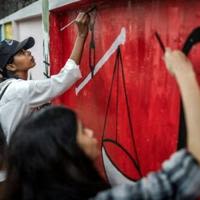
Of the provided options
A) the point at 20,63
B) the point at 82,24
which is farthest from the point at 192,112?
the point at 20,63

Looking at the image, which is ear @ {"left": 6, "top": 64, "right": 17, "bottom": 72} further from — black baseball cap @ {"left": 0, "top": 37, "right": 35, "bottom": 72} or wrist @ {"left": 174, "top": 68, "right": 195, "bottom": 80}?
Result: wrist @ {"left": 174, "top": 68, "right": 195, "bottom": 80}

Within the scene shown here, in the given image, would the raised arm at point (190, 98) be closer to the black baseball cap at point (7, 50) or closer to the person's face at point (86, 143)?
the person's face at point (86, 143)

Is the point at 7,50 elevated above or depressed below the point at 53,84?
above

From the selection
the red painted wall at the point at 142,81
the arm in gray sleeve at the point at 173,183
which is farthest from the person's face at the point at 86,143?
the red painted wall at the point at 142,81

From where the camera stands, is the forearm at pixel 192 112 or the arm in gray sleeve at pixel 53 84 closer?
the forearm at pixel 192 112

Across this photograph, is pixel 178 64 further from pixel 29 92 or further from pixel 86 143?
pixel 29 92

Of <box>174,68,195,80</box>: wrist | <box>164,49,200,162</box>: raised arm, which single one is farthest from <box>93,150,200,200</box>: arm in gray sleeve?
<box>174,68,195,80</box>: wrist

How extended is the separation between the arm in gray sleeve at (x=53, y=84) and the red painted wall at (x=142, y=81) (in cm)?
19

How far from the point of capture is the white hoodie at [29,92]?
2785 mm

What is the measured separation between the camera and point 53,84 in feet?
9.16

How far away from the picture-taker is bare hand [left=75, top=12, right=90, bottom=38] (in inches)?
112

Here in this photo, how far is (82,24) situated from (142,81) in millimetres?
740

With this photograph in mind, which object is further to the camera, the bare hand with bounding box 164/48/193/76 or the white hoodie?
the white hoodie

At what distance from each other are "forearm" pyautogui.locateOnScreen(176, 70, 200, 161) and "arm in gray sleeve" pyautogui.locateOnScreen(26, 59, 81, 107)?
1298 millimetres
